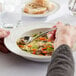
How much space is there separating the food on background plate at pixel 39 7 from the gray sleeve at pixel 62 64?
27.5 inches

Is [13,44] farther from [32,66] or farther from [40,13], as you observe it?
[40,13]

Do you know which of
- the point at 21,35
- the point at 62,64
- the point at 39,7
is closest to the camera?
the point at 62,64

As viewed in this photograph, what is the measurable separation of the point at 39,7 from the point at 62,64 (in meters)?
0.86

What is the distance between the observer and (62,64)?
747 millimetres

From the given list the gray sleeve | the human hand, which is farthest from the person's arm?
the human hand

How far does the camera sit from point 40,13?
4.89 ft

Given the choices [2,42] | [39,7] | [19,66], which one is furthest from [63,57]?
[39,7]

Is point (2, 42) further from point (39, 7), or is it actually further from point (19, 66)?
point (39, 7)

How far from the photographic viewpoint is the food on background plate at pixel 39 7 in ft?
4.89

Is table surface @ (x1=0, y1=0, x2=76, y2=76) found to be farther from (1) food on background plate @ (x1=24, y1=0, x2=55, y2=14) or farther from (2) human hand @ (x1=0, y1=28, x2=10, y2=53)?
(1) food on background plate @ (x1=24, y1=0, x2=55, y2=14)

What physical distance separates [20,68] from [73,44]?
0.25 metres

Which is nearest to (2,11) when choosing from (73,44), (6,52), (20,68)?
(6,52)

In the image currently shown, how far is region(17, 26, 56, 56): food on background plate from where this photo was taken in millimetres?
1048

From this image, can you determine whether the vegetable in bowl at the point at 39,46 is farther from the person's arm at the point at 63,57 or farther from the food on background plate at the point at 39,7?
the food on background plate at the point at 39,7
